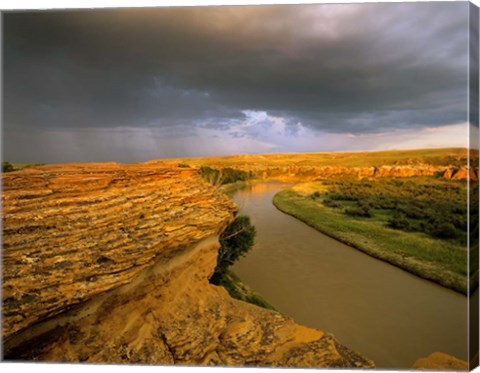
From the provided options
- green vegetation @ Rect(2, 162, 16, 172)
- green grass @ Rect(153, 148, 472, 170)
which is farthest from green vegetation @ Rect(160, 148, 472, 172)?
green vegetation @ Rect(2, 162, 16, 172)

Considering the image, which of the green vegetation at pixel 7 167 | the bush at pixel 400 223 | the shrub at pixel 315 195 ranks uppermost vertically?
the green vegetation at pixel 7 167

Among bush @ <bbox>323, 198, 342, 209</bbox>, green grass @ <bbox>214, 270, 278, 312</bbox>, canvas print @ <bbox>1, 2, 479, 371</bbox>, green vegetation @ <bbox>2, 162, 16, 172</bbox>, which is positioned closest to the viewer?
canvas print @ <bbox>1, 2, 479, 371</bbox>

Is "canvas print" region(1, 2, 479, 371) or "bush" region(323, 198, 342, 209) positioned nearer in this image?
"canvas print" region(1, 2, 479, 371)

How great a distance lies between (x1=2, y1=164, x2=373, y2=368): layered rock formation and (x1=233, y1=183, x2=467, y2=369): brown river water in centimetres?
26

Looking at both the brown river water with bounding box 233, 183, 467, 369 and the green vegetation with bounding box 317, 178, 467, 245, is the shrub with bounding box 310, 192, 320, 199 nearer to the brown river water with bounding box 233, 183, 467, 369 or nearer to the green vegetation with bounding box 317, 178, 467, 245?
the green vegetation with bounding box 317, 178, 467, 245

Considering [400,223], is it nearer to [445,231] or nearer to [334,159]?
[445,231]

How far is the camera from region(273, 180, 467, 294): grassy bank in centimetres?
368

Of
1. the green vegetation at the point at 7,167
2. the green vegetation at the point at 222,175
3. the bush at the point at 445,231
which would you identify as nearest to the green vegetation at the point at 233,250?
the green vegetation at the point at 222,175

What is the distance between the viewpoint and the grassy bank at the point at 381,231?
3.68 meters

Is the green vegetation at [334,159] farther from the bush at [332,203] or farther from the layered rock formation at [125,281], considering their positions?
the layered rock formation at [125,281]

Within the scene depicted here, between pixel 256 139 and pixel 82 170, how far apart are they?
2147 millimetres

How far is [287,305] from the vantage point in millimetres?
4266

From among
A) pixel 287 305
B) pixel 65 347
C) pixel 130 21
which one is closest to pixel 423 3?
pixel 130 21

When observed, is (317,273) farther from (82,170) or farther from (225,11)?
(225,11)
